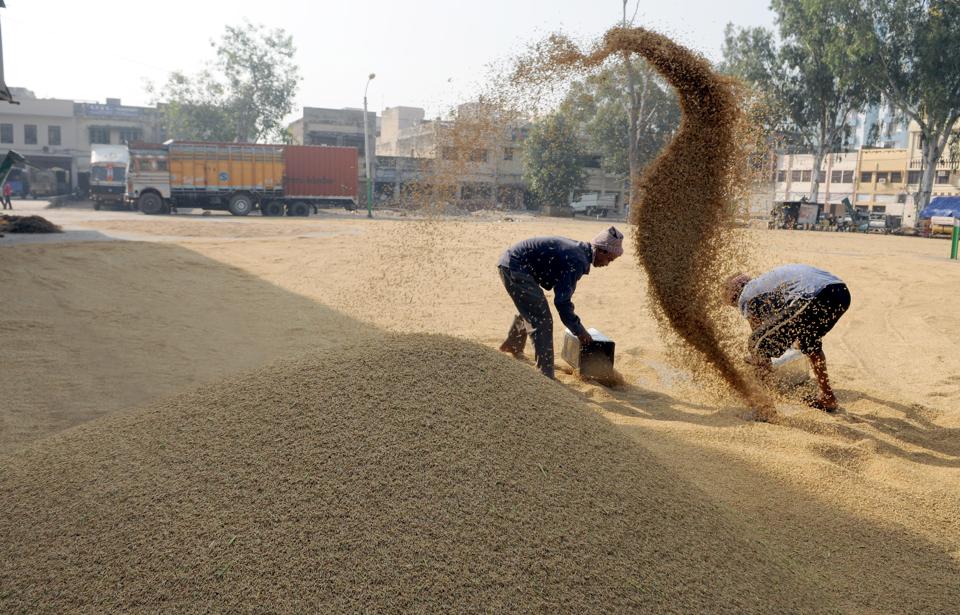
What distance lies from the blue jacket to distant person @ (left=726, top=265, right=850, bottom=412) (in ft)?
3.18

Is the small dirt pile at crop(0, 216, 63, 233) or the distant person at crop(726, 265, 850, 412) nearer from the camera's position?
the distant person at crop(726, 265, 850, 412)

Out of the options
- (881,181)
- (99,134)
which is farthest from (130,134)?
(881,181)

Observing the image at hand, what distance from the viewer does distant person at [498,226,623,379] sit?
4477mm

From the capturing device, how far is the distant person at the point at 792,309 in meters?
4.18

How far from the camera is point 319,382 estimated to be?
8.55ft

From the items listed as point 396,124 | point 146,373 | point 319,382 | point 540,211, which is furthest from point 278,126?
point 319,382

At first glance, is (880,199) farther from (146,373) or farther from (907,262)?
(146,373)

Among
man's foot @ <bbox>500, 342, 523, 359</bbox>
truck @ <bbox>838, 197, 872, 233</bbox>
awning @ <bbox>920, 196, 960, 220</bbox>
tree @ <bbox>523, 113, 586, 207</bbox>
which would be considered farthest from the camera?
tree @ <bbox>523, 113, 586, 207</bbox>

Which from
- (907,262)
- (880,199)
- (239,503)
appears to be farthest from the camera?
(880,199)

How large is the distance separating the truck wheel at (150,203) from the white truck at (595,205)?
1978 centimetres

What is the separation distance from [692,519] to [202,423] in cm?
172

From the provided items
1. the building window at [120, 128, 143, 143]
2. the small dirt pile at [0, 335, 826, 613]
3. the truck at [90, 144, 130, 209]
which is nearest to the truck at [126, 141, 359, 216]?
the truck at [90, 144, 130, 209]

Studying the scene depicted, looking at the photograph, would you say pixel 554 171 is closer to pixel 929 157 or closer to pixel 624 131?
pixel 624 131

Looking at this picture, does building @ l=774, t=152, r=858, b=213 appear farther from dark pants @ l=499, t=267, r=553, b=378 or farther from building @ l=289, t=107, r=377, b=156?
dark pants @ l=499, t=267, r=553, b=378
